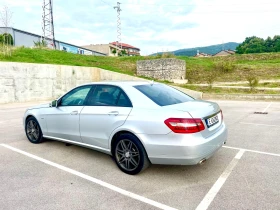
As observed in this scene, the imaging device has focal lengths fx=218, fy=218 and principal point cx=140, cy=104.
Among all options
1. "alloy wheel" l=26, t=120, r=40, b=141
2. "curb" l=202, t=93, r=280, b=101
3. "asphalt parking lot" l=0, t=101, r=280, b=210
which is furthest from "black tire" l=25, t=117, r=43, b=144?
"curb" l=202, t=93, r=280, b=101

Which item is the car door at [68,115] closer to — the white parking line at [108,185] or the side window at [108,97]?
the side window at [108,97]

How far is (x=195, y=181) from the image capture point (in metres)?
3.33

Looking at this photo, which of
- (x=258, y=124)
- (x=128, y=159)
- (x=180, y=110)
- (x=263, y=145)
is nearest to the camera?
(x=180, y=110)

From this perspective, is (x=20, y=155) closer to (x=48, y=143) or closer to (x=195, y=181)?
(x=48, y=143)

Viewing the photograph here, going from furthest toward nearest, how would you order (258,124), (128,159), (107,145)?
(258,124)
(107,145)
(128,159)

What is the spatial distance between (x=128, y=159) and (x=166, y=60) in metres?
22.3

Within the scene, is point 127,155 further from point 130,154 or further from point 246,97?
point 246,97

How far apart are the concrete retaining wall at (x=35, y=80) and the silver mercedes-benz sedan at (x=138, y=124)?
1151cm

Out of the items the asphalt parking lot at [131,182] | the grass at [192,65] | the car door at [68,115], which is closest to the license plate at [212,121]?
the asphalt parking lot at [131,182]

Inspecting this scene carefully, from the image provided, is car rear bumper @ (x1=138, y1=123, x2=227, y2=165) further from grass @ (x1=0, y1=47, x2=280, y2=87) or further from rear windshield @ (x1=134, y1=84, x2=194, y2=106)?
grass @ (x1=0, y1=47, x2=280, y2=87)

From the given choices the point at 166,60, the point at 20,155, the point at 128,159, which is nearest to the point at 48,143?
the point at 20,155

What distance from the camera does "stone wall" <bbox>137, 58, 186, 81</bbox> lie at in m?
24.6

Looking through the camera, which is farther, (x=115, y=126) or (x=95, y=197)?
(x=115, y=126)

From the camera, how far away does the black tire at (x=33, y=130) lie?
5195 mm
